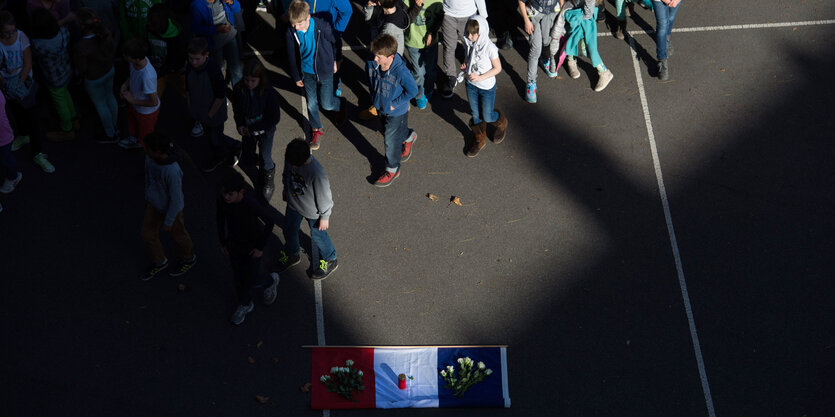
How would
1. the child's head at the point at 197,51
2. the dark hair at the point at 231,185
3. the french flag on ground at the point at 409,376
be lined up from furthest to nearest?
the child's head at the point at 197,51 < the french flag on ground at the point at 409,376 < the dark hair at the point at 231,185

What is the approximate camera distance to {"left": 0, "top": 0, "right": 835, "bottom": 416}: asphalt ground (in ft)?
29.3

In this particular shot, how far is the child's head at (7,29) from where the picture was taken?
374 inches

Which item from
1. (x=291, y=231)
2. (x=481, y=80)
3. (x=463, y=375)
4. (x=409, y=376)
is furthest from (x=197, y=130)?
(x=463, y=375)

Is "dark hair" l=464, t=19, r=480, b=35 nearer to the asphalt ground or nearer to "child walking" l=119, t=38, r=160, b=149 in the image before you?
the asphalt ground

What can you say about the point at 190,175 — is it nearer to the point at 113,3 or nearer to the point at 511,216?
the point at 113,3

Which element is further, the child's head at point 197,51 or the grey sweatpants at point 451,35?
the grey sweatpants at point 451,35

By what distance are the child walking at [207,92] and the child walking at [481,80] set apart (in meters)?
2.83

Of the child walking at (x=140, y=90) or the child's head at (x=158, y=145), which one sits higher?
the child's head at (x=158, y=145)

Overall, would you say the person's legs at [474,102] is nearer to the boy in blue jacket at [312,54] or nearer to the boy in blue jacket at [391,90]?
the boy in blue jacket at [391,90]

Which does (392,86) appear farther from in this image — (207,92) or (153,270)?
(153,270)

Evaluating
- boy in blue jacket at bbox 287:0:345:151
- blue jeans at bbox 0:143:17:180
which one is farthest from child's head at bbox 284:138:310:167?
blue jeans at bbox 0:143:17:180

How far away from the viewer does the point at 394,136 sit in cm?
1002

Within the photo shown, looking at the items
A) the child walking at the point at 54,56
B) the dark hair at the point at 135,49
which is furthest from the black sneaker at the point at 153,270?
the child walking at the point at 54,56

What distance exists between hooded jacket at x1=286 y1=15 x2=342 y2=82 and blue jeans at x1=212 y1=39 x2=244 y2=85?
122 cm
